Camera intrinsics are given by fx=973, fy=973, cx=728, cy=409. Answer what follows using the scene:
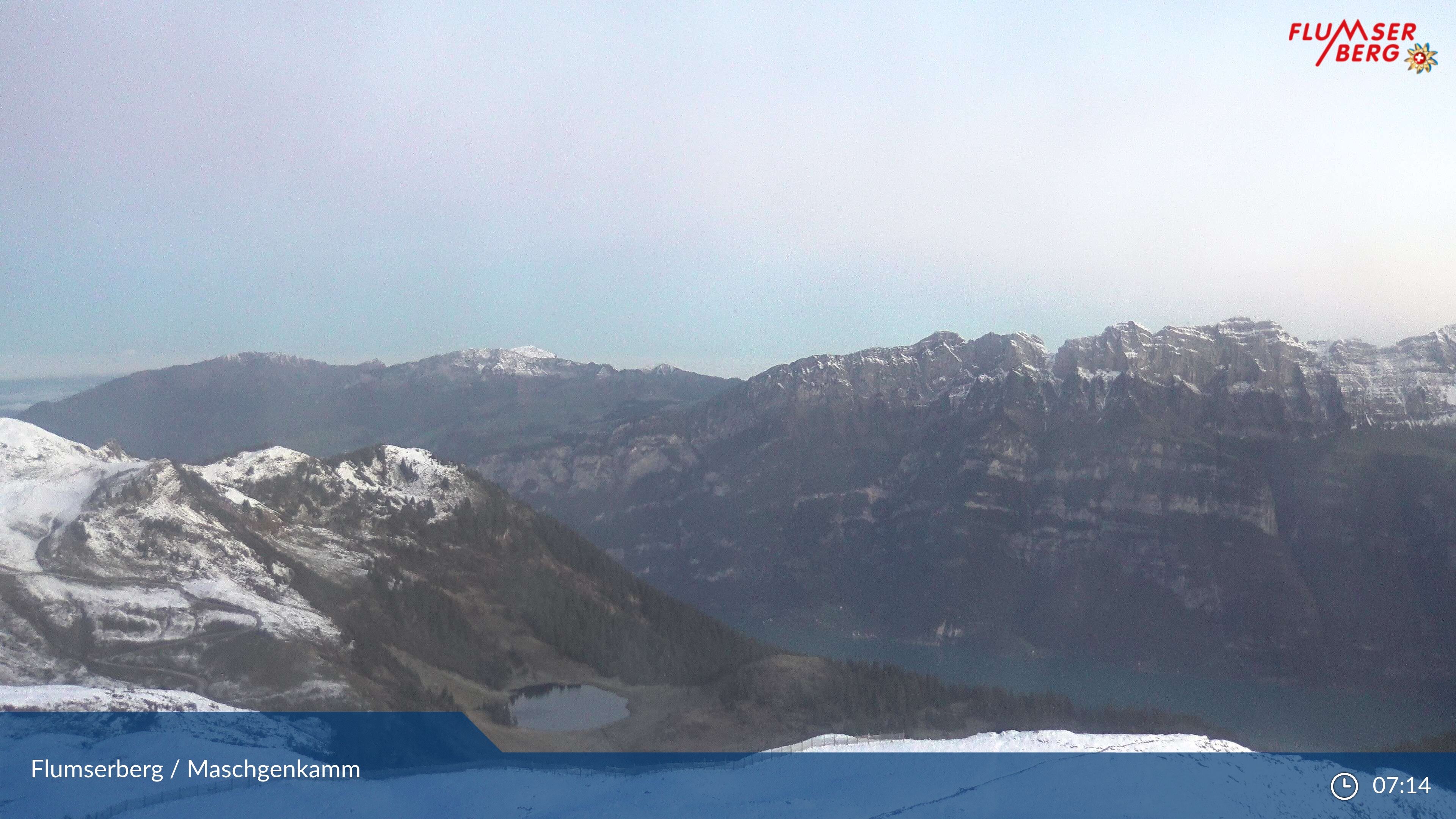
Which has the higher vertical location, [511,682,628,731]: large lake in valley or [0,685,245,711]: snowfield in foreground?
[0,685,245,711]: snowfield in foreground

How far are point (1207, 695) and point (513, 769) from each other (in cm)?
12987

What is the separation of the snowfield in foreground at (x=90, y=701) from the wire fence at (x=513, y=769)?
28.1 ft

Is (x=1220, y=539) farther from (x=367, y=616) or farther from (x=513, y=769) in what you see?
(x=513, y=769)

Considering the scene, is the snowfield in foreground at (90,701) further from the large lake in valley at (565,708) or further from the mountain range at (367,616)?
the large lake in valley at (565,708)

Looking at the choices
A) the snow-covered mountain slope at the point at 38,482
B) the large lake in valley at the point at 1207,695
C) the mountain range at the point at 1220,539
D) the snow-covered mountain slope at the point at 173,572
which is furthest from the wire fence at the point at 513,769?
the mountain range at the point at 1220,539

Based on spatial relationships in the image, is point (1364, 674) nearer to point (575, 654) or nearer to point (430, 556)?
point (575, 654)

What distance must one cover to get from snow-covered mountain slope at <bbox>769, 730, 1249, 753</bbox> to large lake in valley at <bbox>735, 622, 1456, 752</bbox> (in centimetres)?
6976

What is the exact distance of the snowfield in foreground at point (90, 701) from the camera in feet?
120

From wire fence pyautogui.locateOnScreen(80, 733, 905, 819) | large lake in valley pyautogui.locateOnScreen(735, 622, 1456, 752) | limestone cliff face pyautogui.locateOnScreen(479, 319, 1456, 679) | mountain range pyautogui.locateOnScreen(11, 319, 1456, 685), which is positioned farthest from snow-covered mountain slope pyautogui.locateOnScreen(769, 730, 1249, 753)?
limestone cliff face pyautogui.locateOnScreen(479, 319, 1456, 679)

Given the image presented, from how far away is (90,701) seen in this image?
123 ft

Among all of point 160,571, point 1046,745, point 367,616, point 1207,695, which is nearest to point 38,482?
point 160,571

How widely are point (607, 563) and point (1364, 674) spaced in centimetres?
11346
